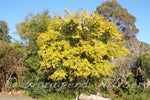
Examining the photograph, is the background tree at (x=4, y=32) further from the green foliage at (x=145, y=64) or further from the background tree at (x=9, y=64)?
the green foliage at (x=145, y=64)

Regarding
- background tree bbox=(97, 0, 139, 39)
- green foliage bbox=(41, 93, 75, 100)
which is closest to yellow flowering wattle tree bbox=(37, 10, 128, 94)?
green foliage bbox=(41, 93, 75, 100)

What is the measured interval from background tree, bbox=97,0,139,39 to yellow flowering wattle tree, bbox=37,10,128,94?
1507 centimetres

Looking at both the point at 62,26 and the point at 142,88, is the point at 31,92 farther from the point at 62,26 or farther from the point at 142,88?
the point at 142,88

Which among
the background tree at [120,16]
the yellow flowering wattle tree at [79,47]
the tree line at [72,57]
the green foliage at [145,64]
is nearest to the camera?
the yellow flowering wattle tree at [79,47]

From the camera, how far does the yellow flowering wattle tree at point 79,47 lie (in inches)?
287

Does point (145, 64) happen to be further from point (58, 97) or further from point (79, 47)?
point (58, 97)

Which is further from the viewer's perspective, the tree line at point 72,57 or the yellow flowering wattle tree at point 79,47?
the tree line at point 72,57

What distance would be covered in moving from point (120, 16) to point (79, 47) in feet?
56.4

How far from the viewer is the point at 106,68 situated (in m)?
7.84

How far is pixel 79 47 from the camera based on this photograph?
7539mm

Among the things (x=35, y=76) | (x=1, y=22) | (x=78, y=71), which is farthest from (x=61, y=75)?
(x=1, y=22)

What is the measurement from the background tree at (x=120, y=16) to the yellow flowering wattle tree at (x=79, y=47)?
49.4ft

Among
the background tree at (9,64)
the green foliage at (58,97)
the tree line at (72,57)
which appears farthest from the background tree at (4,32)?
the green foliage at (58,97)

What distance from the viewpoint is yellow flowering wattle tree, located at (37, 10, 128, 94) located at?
7.30 meters
